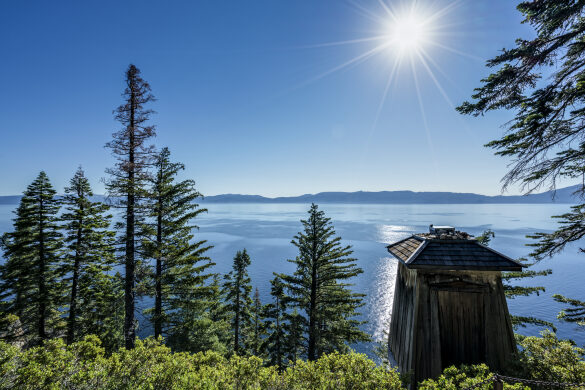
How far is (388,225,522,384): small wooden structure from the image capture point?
655 centimetres

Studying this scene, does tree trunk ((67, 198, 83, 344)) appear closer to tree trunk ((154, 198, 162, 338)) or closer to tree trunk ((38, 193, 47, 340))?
tree trunk ((38, 193, 47, 340))

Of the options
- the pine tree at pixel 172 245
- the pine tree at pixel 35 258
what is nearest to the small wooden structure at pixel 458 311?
the pine tree at pixel 172 245

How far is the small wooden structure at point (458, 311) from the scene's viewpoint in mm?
6551

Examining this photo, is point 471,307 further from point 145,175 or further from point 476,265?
point 145,175

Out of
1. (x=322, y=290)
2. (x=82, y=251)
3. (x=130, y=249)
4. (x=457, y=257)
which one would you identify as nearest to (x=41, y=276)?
(x=82, y=251)

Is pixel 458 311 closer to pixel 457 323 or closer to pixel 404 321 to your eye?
pixel 457 323

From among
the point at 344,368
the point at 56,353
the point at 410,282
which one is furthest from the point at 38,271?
the point at 410,282

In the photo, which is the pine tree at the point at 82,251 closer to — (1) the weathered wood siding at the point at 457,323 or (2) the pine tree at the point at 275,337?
(2) the pine tree at the point at 275,337

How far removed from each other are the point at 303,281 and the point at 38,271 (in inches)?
634

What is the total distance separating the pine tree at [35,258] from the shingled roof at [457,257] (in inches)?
774

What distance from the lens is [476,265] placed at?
6504 millimetres

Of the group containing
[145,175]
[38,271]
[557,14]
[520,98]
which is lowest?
[38,271]

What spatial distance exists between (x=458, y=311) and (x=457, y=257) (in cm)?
156

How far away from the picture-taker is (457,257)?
6762mm
